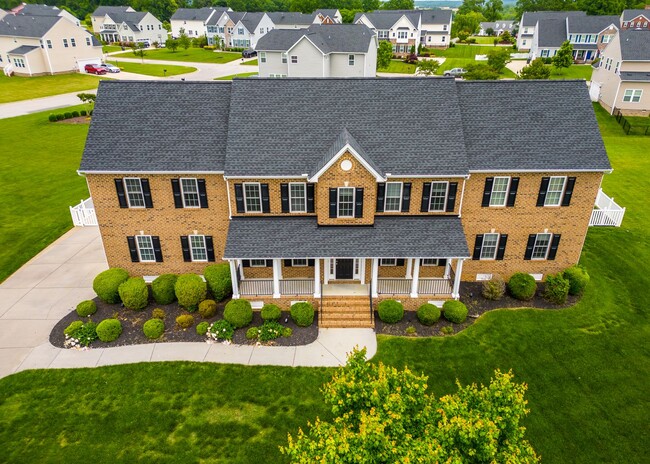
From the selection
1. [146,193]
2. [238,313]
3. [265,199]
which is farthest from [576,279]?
[146,193]

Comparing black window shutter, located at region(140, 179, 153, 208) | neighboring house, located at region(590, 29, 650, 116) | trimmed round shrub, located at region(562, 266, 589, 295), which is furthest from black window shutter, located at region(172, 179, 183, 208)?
neighboring house, located at region(590, 29, 650, 116)

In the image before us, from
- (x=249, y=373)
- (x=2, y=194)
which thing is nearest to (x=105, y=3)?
(x=2, y=194)

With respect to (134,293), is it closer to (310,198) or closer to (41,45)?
(310,198)

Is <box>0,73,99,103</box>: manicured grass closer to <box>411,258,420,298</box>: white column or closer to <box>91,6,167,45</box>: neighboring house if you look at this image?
<box>91,6,167,45</box>: neighboring house

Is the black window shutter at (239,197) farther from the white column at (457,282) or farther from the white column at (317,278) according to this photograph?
the white column at (457,282)

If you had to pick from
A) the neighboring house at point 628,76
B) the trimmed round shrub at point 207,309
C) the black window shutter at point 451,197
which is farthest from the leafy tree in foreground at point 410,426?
the neighboring house at point 628,76

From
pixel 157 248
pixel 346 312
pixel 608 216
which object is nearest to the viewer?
pixel 346 312
